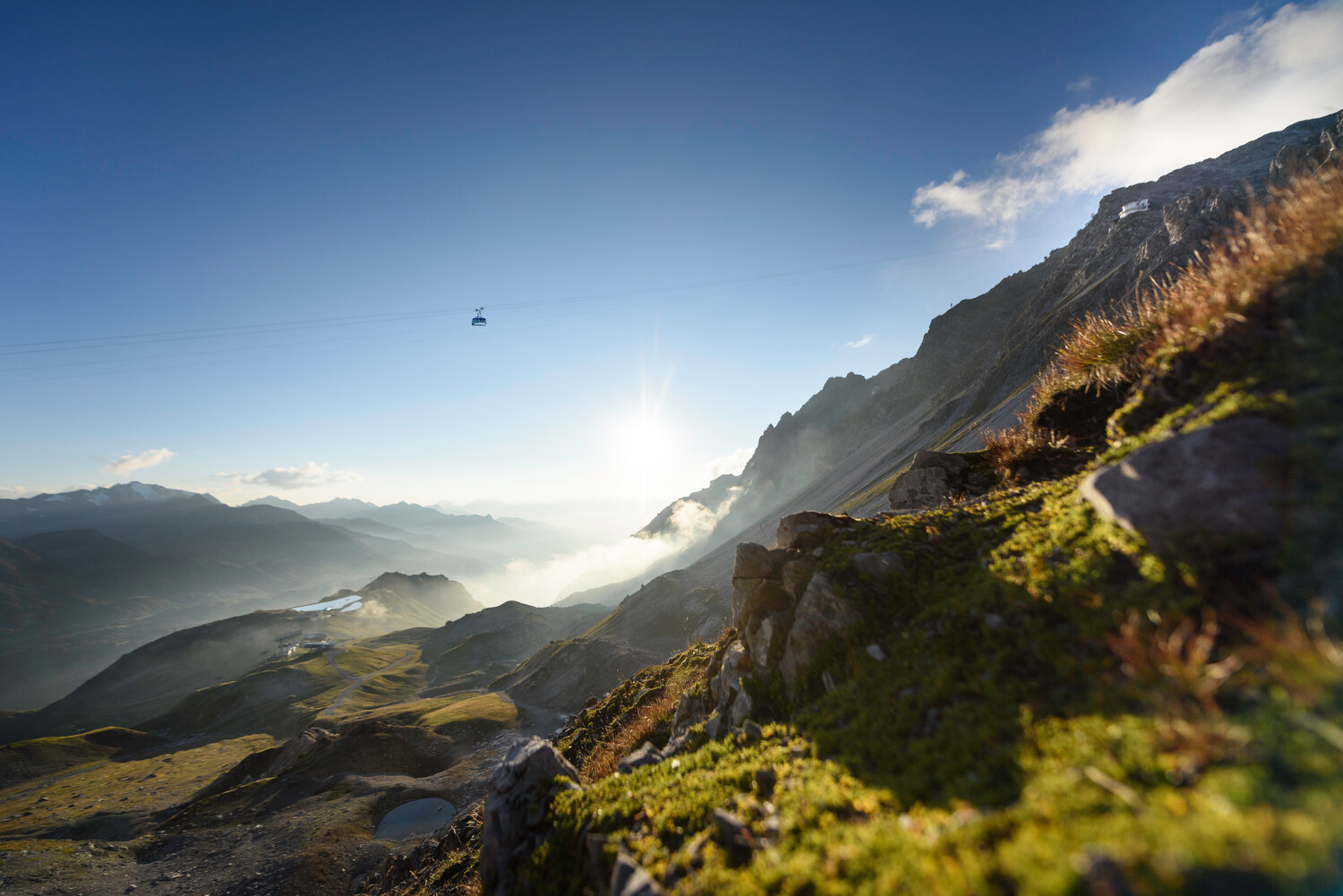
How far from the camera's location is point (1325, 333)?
6805 millimetres

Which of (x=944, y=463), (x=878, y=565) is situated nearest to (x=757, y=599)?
(x=878, y=565)

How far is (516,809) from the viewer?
1005cm

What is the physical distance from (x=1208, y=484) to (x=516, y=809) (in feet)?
43.0

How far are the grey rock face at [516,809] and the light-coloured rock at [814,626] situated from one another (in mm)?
5375

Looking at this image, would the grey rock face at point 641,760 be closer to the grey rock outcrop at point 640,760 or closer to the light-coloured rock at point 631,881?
the grey rock outcrop at point 640,760

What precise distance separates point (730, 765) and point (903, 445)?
118m

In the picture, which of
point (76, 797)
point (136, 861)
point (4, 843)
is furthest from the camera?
point (76, 797)

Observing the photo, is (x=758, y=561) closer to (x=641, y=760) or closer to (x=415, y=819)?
(x=641, y=760)

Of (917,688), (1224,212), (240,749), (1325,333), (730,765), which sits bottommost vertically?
(240,749)

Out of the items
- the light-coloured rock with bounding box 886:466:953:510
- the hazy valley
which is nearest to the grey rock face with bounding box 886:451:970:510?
the light-coloured rock with bounding box 886:466:953:510

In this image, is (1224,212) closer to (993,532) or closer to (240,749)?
(993,532)

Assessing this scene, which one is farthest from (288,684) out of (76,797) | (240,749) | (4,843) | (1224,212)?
(1224,212)

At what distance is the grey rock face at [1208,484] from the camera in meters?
5.63

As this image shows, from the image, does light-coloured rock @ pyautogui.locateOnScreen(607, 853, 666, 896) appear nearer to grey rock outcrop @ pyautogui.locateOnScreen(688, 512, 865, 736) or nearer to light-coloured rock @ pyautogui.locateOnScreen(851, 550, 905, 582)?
grey rock outcrop @ pyautogui.locateOnScreen(688, 512, 865, 736)
